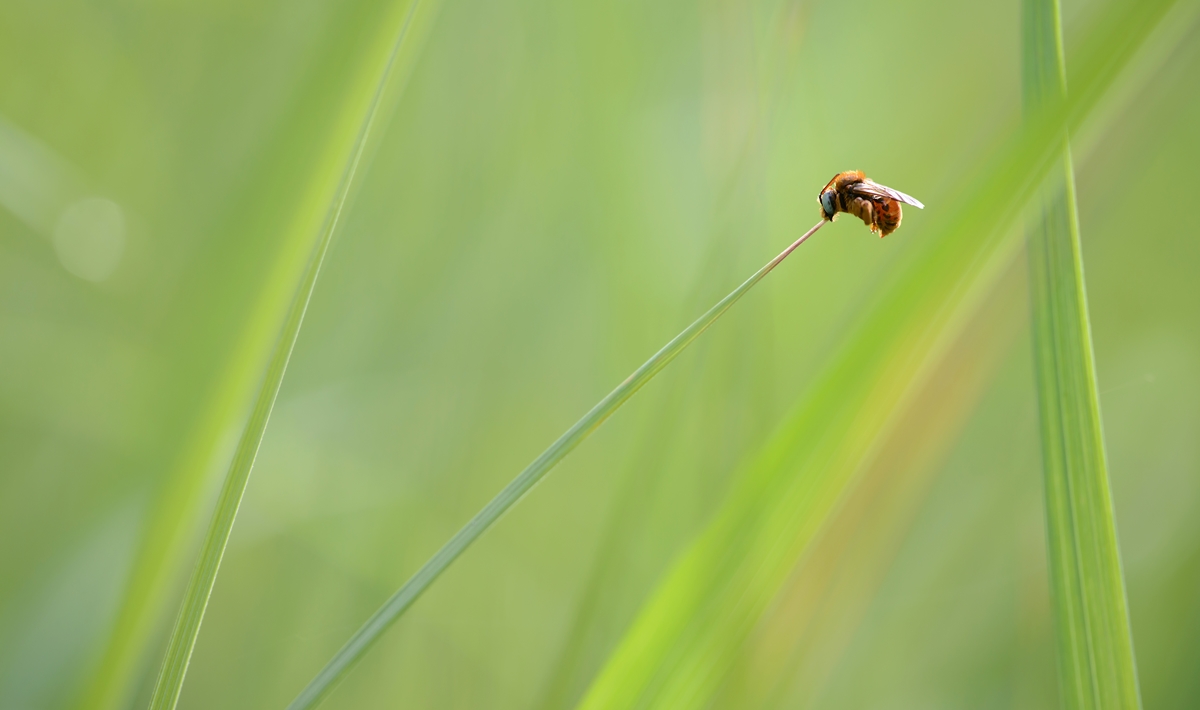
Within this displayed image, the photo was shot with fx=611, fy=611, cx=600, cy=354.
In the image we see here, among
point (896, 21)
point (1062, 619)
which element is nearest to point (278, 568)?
point (1062, 619)

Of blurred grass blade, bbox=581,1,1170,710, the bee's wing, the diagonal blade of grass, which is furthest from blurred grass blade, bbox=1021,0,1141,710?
the diagonal blade of grass

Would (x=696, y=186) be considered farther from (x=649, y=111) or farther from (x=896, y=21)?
(x=896, y=21)

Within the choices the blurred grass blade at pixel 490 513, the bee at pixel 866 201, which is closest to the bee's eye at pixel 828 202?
the bee at pixel 866 201

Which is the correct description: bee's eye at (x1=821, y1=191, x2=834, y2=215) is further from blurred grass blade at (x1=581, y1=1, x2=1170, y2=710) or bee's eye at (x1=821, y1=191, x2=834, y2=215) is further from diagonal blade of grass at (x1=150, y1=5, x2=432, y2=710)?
diagonal blade of grass at (x1=150, y1=5, x2=432, y2=710)

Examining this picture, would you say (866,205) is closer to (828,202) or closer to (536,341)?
(828,202)

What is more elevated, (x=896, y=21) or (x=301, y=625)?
(x=896, y=21)
